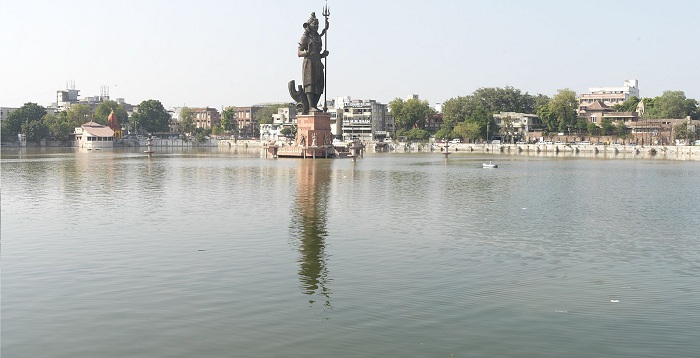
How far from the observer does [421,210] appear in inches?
1235

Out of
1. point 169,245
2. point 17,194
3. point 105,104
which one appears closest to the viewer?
point 169,245

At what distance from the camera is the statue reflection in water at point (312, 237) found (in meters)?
16.2

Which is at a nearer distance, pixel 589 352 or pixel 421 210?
pixel 589 352

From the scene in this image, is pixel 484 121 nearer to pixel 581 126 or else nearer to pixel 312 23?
pixel 581 126

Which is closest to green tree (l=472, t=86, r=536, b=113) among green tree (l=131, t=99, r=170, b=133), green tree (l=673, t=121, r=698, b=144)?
green tree (l=673, t=121, r=698, b=144)

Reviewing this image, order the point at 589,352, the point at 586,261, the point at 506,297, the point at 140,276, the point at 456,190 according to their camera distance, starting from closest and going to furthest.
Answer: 1. the point at 589,352
2. the point at 506,297
3. the point at 140,276
4. the point at 586,261
5. the point at 456,190

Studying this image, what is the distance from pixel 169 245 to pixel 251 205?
11547mm

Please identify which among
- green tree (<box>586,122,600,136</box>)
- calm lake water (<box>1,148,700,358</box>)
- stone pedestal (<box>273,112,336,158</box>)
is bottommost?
calm lake water (<box>1,148,700,358</box>)

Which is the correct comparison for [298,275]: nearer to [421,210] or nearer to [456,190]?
[421,210]

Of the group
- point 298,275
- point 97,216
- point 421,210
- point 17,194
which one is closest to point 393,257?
point 298,275

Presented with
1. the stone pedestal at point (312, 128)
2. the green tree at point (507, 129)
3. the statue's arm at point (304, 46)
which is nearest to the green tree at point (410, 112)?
the green tree at point (507, 129)

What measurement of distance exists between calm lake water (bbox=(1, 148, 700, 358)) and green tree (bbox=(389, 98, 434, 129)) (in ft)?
465

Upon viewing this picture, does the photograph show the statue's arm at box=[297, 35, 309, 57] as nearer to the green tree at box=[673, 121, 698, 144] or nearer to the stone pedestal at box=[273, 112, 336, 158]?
the stone pedestal at box=[273, 112, 336, 158]

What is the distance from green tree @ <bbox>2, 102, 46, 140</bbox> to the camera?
16562 centimetres
